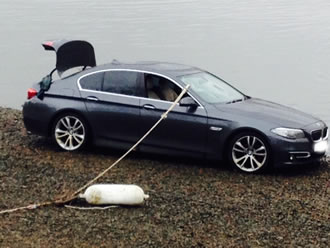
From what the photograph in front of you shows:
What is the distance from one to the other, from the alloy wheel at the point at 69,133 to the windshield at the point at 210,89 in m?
1.87

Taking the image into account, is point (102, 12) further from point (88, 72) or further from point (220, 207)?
point (220, 207)

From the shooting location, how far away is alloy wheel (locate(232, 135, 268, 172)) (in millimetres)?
11148

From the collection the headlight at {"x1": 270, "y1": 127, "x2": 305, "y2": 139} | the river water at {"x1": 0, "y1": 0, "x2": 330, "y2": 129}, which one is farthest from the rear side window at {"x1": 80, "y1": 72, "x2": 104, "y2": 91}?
the river water at {"x1": 0, "y1": 0, "x2": 330, "y2": 129}

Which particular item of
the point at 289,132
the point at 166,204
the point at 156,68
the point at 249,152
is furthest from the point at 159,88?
the point at 166,204

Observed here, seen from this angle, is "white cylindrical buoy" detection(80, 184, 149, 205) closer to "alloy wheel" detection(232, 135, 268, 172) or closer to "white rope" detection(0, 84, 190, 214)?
"white rope" detection(0, 84, 190, 214)

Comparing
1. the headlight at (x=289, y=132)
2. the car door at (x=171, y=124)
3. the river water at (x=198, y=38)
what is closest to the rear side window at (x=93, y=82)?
the car door at (x=171, y=124)

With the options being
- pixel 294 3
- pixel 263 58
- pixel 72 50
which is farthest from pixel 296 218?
pixel 294 3

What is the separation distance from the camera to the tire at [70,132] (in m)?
12.2

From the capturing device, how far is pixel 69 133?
12406 millimetres

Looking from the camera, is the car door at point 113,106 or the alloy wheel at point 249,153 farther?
the car door at point 113,106

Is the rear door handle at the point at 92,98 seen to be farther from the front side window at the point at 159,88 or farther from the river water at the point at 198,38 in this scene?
the river water at the point at 198,38

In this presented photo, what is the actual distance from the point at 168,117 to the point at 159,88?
0.63 m

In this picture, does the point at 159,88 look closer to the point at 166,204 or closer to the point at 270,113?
the point at 270,113

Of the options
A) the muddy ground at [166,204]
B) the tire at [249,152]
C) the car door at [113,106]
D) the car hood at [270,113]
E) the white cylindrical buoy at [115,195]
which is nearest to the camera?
the muddy ground at [166,204]
